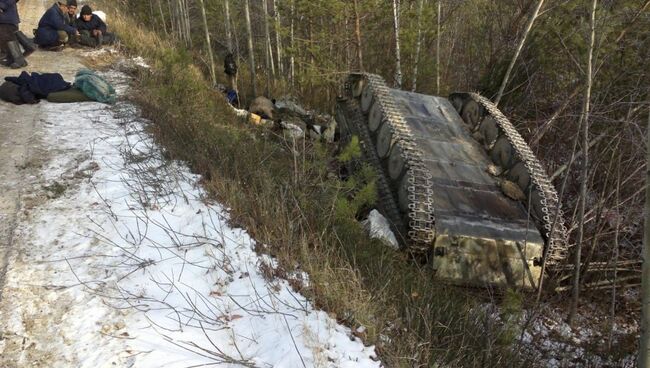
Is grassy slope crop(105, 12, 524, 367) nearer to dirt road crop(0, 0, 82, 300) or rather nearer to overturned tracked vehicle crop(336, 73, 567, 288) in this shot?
overturned tracked vehicle crop(336, 73, 567, 288)

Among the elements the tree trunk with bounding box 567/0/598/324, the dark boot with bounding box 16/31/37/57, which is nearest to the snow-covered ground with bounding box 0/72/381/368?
the tree trunk with bounding box 567/0/598/324

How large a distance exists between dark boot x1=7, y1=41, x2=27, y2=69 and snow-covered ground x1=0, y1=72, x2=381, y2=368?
5133 mm

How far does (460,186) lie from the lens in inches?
225

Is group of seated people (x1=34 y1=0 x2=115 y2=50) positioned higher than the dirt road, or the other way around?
group of seated people (x1=34 y1=0 x2=115 y2=50)

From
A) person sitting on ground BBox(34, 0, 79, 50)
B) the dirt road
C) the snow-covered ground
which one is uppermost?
person sitting on ground BBox(34, 0, 79, 50)

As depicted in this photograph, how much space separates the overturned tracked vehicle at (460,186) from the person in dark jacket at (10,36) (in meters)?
6.53

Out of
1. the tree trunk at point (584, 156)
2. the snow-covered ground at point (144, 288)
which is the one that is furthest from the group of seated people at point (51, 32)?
the tree trunk at point (584, 156)

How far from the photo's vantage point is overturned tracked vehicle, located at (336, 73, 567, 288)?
4.86 m

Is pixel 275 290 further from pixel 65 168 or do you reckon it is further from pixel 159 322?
pixel 65 168

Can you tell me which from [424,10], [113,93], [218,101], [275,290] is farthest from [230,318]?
[424,10]

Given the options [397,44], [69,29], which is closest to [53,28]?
[69,29]

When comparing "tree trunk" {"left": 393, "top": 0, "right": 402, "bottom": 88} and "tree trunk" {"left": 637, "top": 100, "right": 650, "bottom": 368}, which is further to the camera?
"tree trunk" {"left": 393, "top": 0, "right": 402, "bottom": 88}

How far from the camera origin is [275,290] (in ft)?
11.3

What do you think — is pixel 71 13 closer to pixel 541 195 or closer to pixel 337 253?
pixel 337 253
